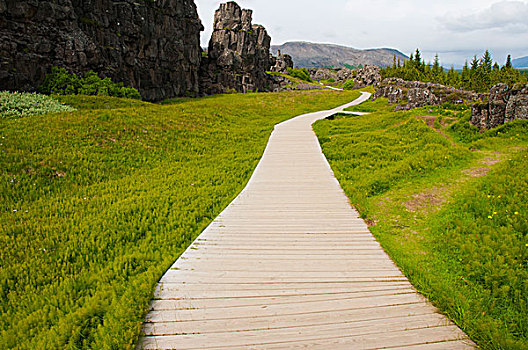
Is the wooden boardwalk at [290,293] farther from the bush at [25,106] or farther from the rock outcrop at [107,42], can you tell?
the rock outcrop at [107,42]

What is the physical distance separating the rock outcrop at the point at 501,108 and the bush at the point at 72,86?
35.2m

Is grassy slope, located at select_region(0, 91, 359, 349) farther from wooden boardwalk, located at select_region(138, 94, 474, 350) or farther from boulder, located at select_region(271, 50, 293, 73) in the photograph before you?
boulder, located at select_region(271, 50, 293, 73)

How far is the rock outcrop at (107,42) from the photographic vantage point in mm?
33500

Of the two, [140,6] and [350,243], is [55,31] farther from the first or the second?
[350,243]

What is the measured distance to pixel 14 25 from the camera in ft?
109

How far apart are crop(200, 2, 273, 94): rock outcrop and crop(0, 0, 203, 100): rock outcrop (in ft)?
20.7

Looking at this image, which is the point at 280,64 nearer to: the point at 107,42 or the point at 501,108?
the point at 107,42

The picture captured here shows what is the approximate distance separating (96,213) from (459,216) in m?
8.35

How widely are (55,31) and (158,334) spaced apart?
46.9 m

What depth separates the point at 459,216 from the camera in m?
6.29

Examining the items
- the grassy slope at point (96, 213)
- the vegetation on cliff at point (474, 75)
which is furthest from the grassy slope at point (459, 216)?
the vegetation on cliff at point (474, 75)

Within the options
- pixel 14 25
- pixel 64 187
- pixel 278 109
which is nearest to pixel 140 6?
pixel 14 25

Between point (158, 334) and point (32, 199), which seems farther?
point (32, 199)

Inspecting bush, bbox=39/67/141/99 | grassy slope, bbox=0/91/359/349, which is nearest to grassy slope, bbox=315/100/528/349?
grassy slope, bbox=0/91/359/349
